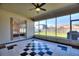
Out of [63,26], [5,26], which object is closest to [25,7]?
[5,26]

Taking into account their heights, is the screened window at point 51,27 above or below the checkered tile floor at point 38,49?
above

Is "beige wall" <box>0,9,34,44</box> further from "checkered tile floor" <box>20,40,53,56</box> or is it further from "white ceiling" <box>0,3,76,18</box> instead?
"checkered tile floor" <box>20,40,53,56</box>

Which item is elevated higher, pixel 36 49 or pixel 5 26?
pixel 5 26

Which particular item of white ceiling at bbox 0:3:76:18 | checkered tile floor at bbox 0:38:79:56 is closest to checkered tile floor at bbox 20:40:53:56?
checkered tile floor at bbox 0:38:79:56

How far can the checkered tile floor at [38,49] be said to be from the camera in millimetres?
2029

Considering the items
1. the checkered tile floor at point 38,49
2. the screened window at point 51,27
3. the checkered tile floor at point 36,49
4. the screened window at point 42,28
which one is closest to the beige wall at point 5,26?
the checkered tile floor at point 38,49

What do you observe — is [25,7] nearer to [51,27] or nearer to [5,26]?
[5,26]

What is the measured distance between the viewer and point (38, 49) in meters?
2.19

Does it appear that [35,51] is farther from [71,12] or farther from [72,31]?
[71,12]

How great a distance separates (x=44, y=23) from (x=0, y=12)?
39.7 inches

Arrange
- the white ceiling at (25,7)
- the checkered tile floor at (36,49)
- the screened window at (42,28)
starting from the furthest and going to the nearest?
the screened window at (42,28)
the checkered tile floor at (36,49)
the white ceiling at (25,7)

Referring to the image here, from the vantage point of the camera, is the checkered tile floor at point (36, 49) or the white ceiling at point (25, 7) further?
the checkered tile floor at point (36, 49)

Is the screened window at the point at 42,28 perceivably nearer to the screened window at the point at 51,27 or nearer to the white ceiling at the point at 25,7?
the screened window at the point at 51,27

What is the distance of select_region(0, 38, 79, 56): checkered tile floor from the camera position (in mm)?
2029
